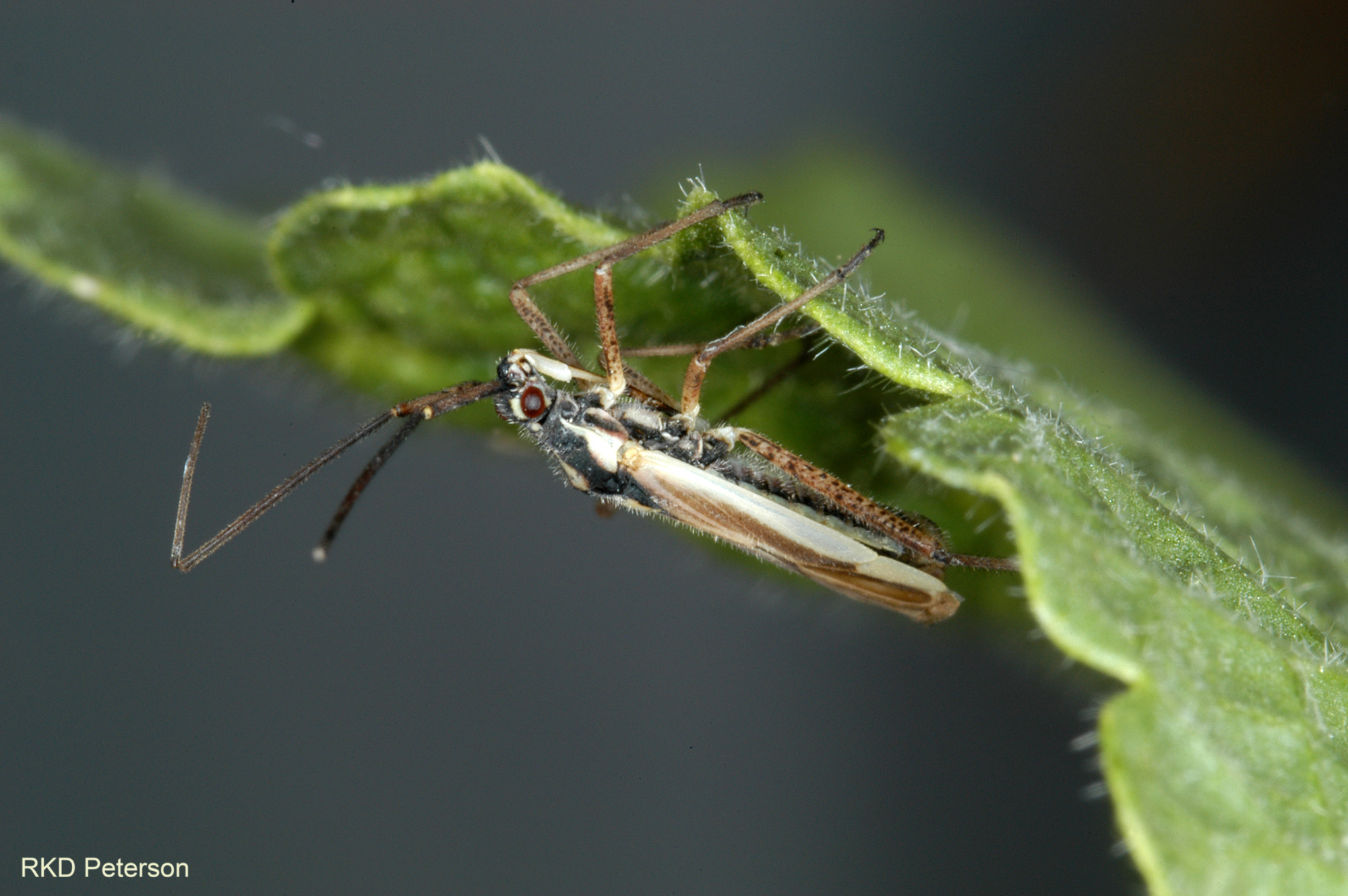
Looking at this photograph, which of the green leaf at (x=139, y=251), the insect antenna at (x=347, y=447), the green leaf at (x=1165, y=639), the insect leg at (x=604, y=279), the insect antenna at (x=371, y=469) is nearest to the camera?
the green leaf at (x=1165, y=639)

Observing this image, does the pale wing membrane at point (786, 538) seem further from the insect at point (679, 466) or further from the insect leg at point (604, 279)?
the insect leg at point (604, 279)

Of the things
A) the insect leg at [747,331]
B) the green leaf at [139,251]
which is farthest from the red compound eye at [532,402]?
the green leaf at [139,251]

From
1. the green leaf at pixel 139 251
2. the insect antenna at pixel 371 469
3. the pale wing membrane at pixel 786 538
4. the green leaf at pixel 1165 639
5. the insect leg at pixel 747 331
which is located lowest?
the green leaf at pixel 1165 639

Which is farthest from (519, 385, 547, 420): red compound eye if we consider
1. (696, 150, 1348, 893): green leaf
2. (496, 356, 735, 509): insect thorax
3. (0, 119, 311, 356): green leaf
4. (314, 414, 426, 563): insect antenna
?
(696, 150, 1348, 893): green leaf

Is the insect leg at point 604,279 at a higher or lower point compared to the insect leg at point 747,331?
higher

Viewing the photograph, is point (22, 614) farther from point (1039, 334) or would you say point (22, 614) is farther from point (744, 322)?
point (1039, 334)

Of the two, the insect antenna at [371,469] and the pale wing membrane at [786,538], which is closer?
the pale wing membrane at [786,538]

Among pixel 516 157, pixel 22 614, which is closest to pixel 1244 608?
pixel 516 157
